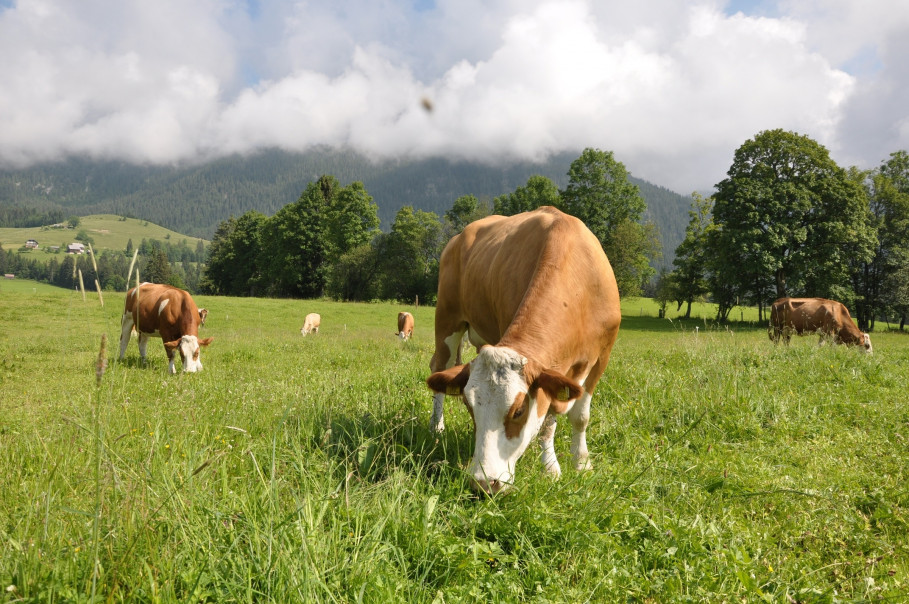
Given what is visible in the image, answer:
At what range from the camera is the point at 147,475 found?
261 cm

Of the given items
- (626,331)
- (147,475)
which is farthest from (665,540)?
(626,331)

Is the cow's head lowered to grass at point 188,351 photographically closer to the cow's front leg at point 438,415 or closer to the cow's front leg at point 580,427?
the cow's front leg at point 438,415

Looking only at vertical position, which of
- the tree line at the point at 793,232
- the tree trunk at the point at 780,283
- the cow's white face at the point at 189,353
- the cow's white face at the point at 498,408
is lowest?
the cow's white face at the point at 189,353

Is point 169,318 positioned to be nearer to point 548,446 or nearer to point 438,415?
point 438,415

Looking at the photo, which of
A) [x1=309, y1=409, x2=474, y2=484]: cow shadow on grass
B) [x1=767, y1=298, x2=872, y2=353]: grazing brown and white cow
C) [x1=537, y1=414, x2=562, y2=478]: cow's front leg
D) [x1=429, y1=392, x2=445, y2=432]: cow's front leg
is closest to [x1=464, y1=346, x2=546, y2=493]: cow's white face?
[x1=309, y1=409, x2=474, y2=484]: cow shadow on grass

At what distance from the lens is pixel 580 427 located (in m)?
4.55

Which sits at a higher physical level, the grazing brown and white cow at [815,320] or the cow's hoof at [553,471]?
the grazing brown and white cow at [815,320]

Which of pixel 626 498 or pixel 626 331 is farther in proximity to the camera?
pixel 626 331

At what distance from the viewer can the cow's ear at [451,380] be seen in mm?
3553

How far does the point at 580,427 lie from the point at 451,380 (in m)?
1.65

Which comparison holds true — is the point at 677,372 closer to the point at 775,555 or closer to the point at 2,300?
the point at 775,555

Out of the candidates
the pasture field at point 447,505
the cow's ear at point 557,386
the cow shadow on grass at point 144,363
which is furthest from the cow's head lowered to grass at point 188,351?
the cow's ear at point 557,386

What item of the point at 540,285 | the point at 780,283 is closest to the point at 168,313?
the point at 540,285

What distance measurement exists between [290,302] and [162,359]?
26980 millimetres
